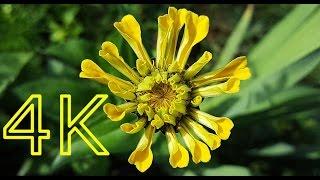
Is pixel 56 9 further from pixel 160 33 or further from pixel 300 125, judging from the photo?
pixel 300 125

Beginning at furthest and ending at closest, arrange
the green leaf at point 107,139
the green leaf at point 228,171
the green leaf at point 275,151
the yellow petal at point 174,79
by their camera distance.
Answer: the green leaf at point 275,151
the green leaf at point 228,171
the green leaf at point 107,139
the yellow petal at point 174,79

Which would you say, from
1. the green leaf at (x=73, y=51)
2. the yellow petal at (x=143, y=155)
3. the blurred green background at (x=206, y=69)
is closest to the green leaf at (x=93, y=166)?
the blurred green background at (x=206, y=69)

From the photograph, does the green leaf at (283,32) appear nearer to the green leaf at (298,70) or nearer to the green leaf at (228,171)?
the green leaf at (298,70)

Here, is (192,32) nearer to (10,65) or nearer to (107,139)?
(107,139)

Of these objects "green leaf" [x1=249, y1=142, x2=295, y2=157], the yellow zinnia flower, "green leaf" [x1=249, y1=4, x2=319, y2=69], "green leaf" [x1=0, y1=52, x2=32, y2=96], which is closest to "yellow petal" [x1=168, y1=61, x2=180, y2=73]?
the yellow zinnia flower

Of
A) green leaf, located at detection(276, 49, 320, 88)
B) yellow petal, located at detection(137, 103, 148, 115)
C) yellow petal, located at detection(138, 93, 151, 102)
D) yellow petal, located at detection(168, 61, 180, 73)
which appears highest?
green leaf, located at detection(276, 49, 320, 88)

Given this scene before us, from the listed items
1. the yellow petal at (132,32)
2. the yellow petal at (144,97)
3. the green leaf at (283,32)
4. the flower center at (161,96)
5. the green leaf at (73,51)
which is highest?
the green leaf at (283,32)

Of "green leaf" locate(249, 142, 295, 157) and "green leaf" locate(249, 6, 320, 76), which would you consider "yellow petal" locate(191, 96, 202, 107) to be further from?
"green leaf" locate(249, 142, 295, 157)
